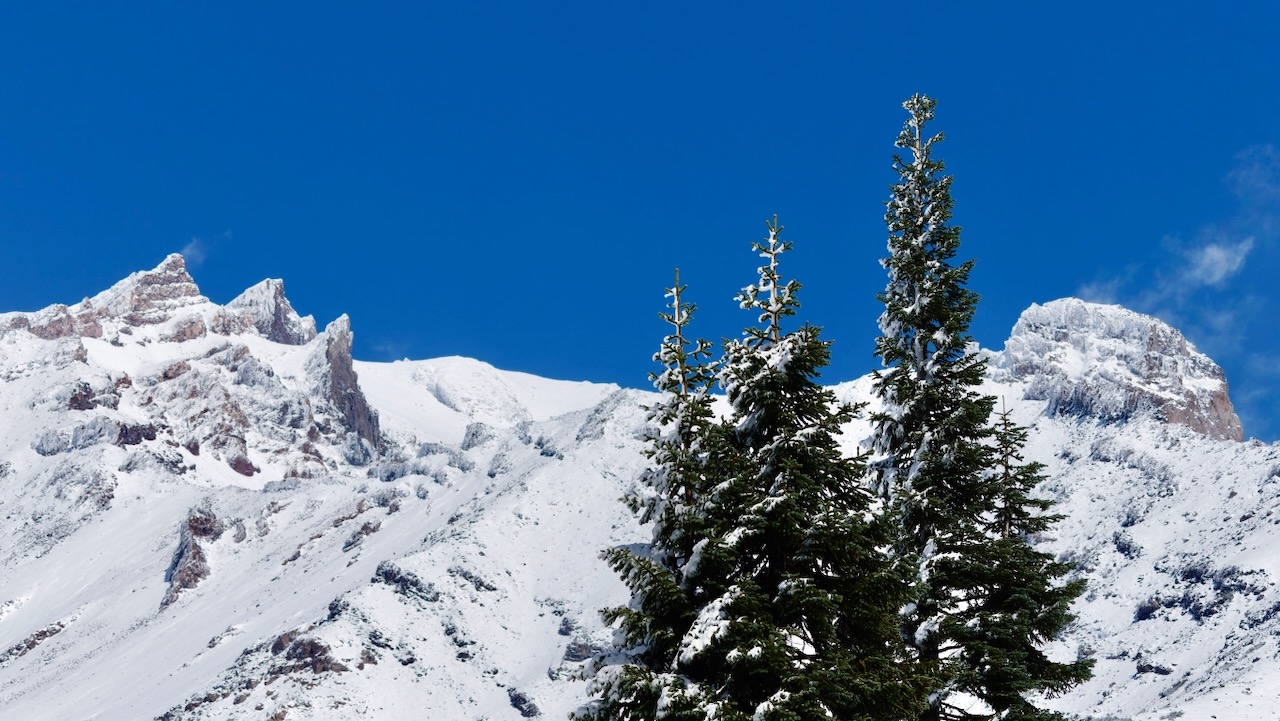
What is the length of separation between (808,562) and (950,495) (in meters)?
6.43

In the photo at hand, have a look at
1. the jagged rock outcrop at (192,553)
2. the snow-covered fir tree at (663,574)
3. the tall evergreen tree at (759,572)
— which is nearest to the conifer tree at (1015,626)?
the tall evergreen tree at (759,572)

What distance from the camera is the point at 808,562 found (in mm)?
14664

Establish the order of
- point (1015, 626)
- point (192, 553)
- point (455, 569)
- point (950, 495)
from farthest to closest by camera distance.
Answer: point (192, 553), point (455, 569), point (950, 495), point (1015, 626)

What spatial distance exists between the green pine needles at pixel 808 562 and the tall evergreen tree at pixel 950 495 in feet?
0.14

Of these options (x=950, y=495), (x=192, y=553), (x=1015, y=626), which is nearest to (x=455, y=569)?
(x=192, y=553)

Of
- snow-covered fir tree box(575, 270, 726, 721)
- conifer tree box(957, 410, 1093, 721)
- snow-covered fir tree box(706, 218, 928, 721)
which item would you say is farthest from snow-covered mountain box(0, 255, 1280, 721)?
snow-covered fir tree box(575, 270, 726, 721)

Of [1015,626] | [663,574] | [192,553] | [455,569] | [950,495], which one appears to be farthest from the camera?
[192,553]

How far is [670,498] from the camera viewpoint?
1508 cm

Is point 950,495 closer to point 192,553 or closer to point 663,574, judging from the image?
point 663,574

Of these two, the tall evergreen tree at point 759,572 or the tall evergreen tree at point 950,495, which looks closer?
the tall evergreen tree at point 759,572

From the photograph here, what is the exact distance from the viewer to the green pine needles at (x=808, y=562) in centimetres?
1370

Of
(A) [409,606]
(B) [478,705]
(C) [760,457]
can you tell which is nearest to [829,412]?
(C) [760,457]

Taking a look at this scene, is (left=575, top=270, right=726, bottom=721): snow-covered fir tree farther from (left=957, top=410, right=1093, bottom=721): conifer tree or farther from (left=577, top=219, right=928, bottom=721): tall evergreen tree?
(left=957, top=410, right=1093, bottom=721): conifer tree

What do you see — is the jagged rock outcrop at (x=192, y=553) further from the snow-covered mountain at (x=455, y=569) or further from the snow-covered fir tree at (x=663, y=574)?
the snow-covered fir tree at (x=663, y=574)
